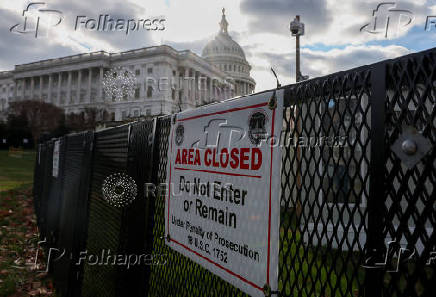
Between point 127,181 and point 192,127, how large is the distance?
1242 mm

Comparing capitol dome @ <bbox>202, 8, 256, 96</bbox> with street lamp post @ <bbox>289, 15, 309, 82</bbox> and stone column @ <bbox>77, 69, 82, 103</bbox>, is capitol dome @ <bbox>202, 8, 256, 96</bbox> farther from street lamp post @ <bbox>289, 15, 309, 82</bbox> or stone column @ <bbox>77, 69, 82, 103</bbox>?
street lamp post @ <bbox>289, 15, 309, 82</bbox>

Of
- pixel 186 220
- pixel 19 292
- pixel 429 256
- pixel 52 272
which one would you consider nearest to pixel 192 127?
pixel 186 220

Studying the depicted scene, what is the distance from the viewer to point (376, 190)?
1.10m

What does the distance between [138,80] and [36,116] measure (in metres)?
19.9

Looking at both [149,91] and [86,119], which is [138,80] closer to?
[149,91]

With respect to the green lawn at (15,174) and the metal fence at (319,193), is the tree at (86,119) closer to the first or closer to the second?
the green lawn at (15,174)

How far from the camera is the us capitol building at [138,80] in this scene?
6538 centimetres

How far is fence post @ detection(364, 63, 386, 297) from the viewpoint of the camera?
3.56 feet

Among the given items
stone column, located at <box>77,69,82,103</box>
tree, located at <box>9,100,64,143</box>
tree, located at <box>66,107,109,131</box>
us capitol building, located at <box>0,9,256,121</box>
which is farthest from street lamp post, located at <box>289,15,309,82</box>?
stone column, located at <box>77,69,82,103</box>

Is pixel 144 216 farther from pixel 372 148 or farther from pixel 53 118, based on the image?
pixel 53 118

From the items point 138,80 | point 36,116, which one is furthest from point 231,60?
point 36,116

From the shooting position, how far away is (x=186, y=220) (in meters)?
2.06

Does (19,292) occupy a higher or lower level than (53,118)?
lower

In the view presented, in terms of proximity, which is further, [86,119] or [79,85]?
[79,85]
